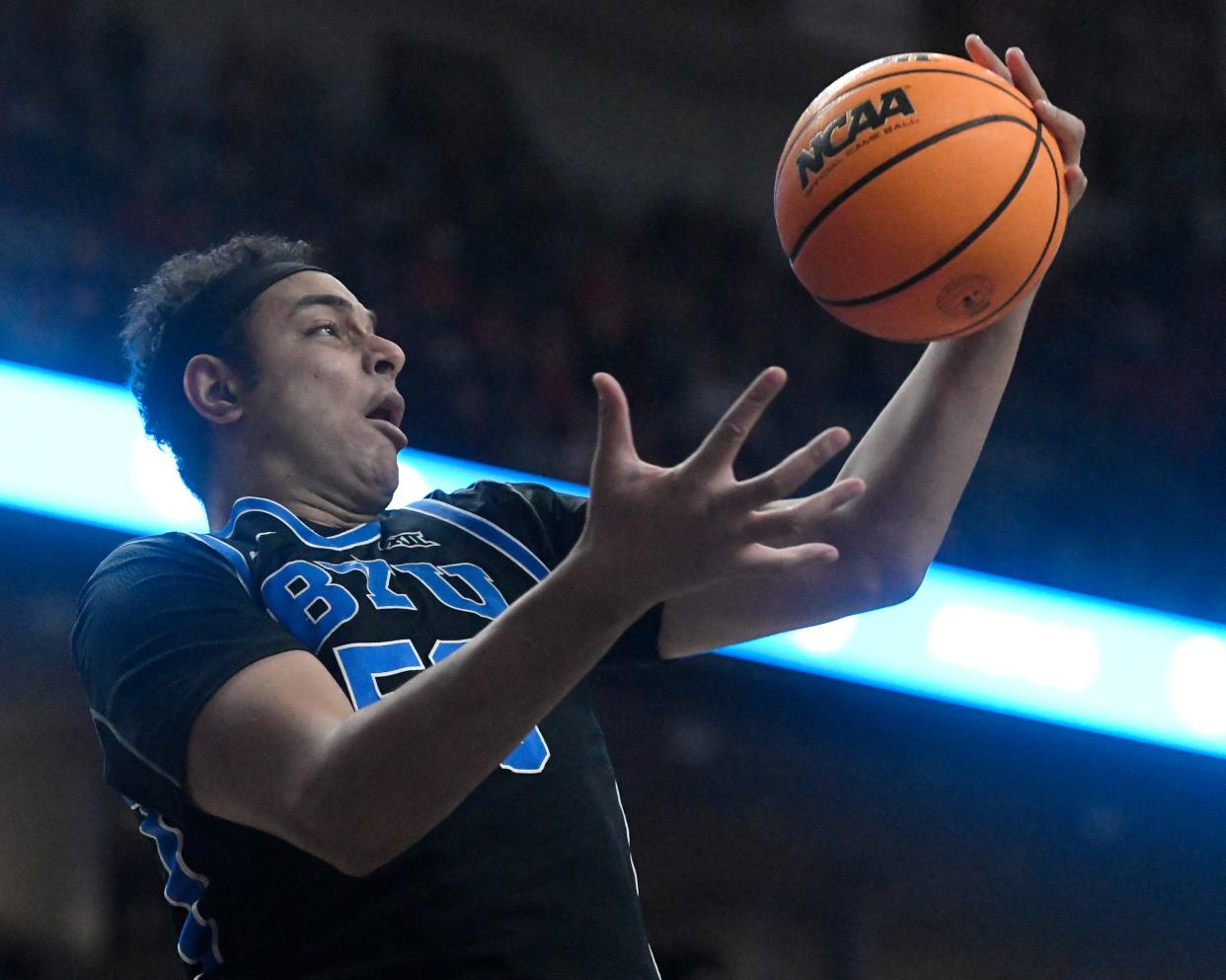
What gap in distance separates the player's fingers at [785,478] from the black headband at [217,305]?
148 cm

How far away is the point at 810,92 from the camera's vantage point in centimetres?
741

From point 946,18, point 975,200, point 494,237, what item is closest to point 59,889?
point 494,237

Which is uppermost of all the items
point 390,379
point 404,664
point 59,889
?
point 59,889

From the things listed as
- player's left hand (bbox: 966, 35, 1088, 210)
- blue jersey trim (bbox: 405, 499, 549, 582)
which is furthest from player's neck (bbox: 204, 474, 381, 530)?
player's left hand (bbox: 966, 35, 1088, 210)

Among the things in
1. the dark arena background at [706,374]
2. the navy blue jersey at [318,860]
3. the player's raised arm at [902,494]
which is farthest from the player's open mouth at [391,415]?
the dark arena background at [706,374]

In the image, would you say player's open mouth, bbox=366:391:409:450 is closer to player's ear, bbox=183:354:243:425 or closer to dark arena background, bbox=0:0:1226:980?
player's ear, bbox=183:354:243:425

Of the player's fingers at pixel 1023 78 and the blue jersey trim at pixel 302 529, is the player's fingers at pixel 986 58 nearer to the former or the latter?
the player's fingers at pixel 1023 78

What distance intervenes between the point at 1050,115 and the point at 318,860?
1500mm

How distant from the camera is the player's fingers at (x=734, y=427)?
1214mm

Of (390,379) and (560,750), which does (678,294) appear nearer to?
(390,379)

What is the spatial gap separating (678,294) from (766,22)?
191 cm

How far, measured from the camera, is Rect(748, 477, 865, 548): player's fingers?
4.03 feet

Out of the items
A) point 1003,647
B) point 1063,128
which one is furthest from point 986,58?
point 1003,647

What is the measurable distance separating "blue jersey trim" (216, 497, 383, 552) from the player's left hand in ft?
3.89
